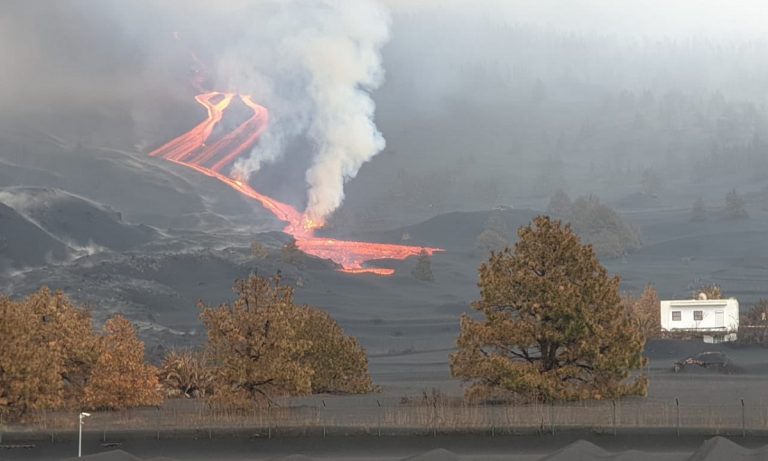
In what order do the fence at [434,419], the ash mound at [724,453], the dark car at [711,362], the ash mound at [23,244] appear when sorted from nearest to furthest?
the ash mound at [724,453] → the fence at [434,419] → the dark car at [711,362] → the ash mound at [23,244]

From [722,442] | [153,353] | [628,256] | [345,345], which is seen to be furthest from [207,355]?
[628,256]

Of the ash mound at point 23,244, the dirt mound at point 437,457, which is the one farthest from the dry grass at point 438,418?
the ash mound at point 23,244

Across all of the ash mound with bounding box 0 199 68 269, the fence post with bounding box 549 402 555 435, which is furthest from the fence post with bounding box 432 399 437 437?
the ash mound with bounding box 0 199 68 269

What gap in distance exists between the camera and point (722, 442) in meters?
27.7

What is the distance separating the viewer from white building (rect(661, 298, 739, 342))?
83.8 meters

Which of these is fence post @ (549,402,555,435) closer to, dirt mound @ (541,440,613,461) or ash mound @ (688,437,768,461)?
dirt mound @ (541,440,613,461)

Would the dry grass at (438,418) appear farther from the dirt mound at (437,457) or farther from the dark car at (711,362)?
the dark car at (711,362)

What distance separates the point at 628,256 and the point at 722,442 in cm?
15315

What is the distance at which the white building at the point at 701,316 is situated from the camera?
83.8m

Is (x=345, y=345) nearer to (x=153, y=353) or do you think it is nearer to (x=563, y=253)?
(x=563, y=253)

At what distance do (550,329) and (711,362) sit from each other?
81.9 feet

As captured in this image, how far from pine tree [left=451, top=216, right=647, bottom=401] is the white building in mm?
37767

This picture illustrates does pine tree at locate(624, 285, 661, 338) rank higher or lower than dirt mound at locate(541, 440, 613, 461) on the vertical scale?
higher

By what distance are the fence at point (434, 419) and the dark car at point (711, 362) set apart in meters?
18.5
